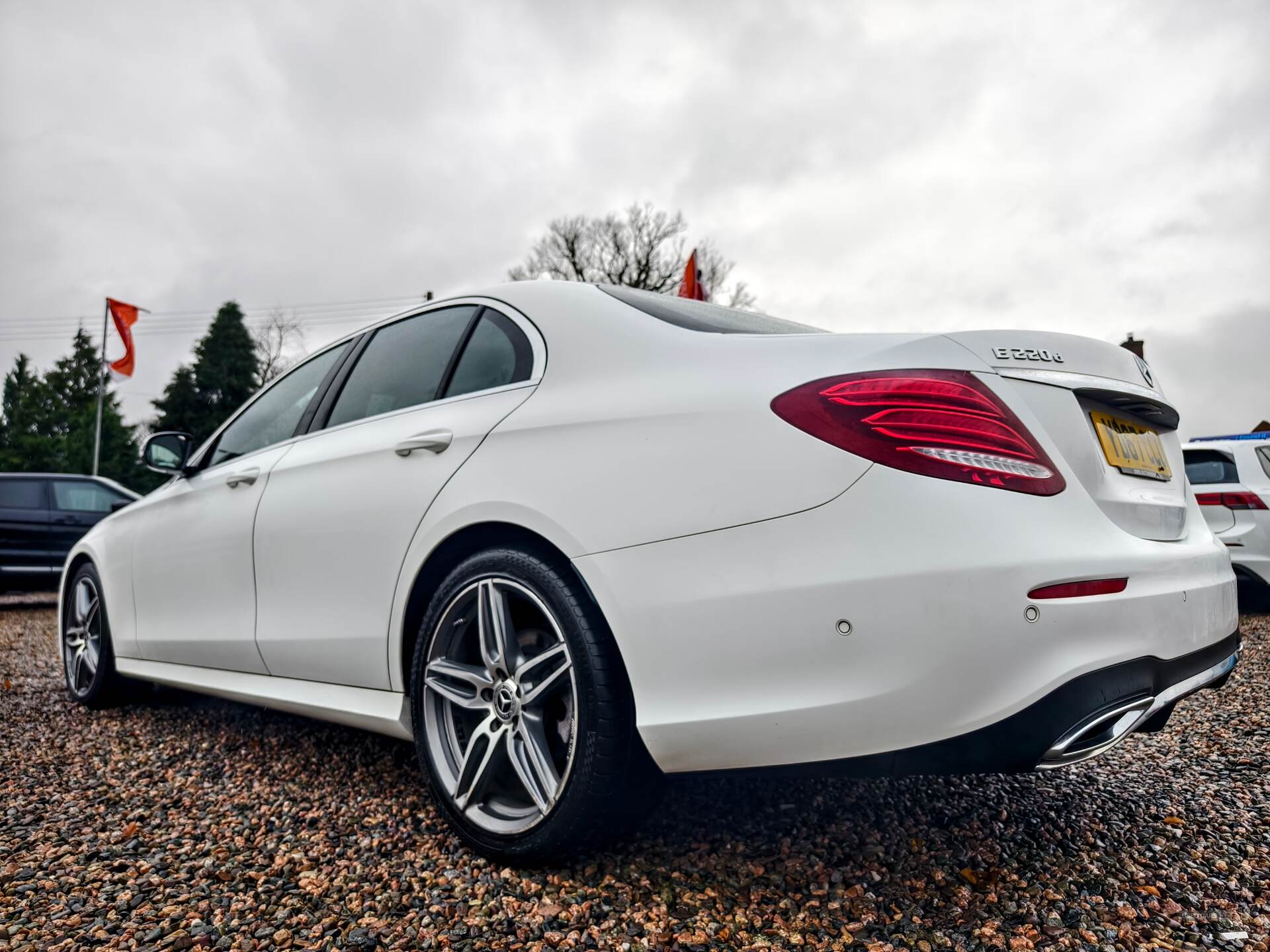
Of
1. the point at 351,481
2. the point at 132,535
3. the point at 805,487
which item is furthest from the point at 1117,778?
the point at 132,535

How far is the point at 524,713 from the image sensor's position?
6.61 ft

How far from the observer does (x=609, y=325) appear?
212 cm

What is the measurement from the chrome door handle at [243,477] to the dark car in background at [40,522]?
306 inches

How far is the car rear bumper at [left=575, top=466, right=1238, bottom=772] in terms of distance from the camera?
1.51 metres

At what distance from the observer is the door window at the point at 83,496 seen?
10406 millimetres

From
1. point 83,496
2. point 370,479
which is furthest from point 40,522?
point 370,479

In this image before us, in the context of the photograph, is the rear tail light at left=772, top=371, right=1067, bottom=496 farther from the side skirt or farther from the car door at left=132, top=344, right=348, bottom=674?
the car door at left=132, top=344, right=348, bottom=674

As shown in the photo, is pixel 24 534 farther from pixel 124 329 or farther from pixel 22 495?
pixel 124 329

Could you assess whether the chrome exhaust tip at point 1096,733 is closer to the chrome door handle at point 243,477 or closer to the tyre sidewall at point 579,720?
the tyre sidewall at point 579,720

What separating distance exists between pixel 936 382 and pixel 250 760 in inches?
105

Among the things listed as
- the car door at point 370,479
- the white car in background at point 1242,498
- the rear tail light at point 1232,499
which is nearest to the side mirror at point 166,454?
the car door at point 370,479

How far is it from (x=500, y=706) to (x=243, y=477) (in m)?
1.57

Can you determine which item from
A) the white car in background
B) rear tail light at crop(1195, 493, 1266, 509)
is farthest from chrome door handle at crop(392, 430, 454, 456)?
rear tail light at crop(1195, 493, 1266, 509)

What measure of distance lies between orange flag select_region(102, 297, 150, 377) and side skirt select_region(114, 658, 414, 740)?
26546 millimetres
